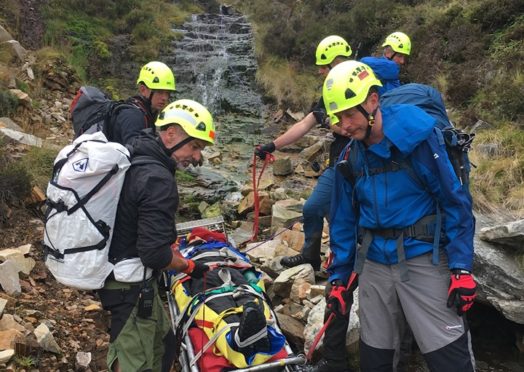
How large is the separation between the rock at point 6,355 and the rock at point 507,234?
406 centimetres

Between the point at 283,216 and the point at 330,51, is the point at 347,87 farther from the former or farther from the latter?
the point at 283,216

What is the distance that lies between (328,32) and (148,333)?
15.8 meters

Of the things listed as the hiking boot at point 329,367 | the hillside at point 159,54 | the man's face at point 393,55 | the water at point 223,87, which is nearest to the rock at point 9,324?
the hillside at point 159,54

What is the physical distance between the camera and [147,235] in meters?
2.65

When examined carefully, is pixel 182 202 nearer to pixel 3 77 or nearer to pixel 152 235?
pixel 3 77

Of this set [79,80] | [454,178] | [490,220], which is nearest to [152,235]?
[454,178]

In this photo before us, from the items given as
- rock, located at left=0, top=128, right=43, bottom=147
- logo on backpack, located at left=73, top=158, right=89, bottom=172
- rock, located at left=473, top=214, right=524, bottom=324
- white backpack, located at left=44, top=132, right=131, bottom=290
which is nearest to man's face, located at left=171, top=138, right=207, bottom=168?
white backpack, located at left=44, top=132, right=131, bottom=290

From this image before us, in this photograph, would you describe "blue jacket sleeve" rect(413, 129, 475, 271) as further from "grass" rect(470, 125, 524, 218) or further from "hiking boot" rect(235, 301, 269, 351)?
"grass" rect(470, 125, 524, 218)

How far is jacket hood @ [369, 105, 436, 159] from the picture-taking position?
2.54m

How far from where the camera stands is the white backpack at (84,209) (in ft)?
8.57

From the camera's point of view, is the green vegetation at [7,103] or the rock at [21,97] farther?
the rock at [21,97]

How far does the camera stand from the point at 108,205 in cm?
265

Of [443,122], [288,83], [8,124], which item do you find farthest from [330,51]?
[288,83]

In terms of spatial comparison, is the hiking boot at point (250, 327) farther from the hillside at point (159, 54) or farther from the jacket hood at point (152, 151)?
the hillside at point (159, 54)
